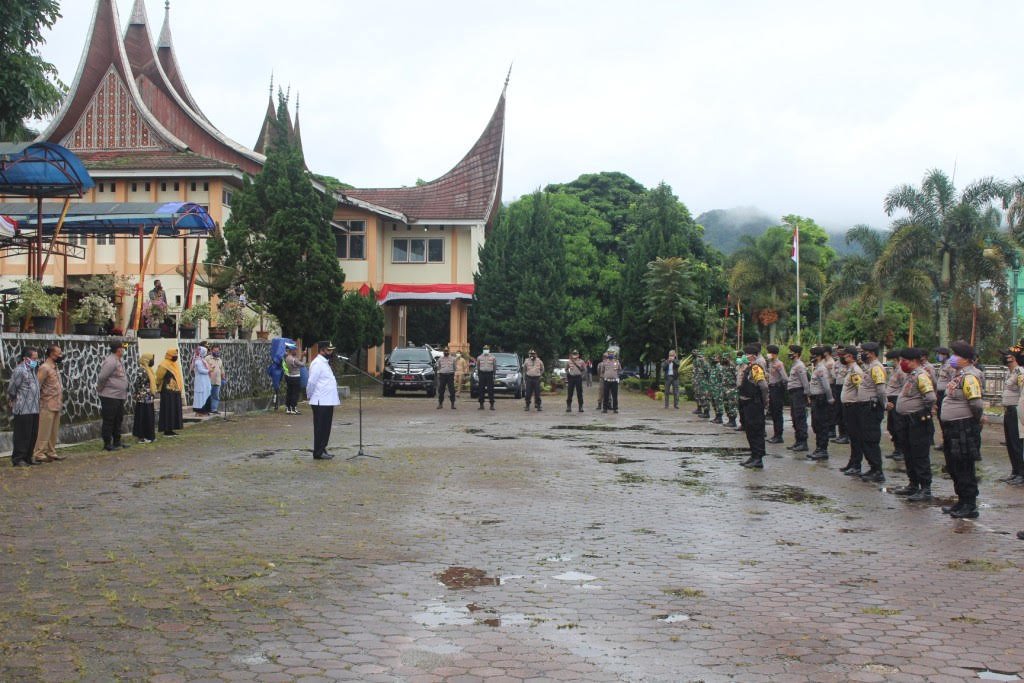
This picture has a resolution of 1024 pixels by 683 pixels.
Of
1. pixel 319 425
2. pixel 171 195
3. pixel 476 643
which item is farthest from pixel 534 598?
pixel 171 195

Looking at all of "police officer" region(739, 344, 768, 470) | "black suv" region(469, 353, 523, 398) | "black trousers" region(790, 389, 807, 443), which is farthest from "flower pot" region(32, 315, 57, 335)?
"black suv" region(469, 353, 523, 398)

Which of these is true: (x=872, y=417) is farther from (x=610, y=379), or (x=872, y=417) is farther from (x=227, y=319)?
(x=227, y=319)

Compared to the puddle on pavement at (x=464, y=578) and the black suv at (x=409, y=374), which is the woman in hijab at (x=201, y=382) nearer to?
the black suv at (x=409, y=374)

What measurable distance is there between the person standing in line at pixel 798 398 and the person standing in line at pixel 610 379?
8881 mm

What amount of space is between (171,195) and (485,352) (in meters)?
16.6

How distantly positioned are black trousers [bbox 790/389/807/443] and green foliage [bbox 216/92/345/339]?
17.4m

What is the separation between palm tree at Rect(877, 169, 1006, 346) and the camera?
40.4m

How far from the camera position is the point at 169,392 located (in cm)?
1877

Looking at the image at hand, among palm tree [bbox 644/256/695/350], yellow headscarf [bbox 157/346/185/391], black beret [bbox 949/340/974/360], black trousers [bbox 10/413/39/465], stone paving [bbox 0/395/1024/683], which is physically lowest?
stone paving [bbox 0/395/1024/683]

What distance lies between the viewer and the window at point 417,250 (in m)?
48.8

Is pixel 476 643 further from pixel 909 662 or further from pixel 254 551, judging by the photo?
pixel 254 551

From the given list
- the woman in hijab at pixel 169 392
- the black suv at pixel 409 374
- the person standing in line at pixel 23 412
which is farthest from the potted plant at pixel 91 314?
the black suv at pixel 409 374

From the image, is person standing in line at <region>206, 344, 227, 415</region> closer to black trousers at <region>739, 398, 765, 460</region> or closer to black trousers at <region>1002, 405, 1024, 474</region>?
black trousers at <region>739, 398, 765, 460</region>

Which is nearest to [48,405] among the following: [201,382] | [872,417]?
[201,382]
